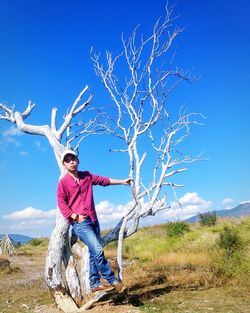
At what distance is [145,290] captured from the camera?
989 centimetres

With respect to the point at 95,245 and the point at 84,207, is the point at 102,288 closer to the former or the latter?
the point at 95,245

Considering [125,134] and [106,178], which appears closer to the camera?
[106,178]

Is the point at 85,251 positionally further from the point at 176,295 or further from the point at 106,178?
the point at 176,295

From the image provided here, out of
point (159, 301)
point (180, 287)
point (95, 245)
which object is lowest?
point (159, 301)

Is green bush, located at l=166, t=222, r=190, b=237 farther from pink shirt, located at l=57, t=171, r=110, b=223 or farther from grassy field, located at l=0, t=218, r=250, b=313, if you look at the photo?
pink shirt, located at l=57, t=171, r=110, b=223

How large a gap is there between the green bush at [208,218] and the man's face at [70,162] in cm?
2260

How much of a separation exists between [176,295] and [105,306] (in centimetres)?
243

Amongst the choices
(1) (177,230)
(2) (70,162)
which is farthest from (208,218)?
(2) (70,162)

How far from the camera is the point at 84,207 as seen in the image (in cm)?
680

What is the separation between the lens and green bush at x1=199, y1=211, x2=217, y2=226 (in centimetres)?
2842

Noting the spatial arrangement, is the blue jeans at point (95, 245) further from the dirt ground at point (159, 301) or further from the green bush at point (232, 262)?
the green bush at point (232, 262)

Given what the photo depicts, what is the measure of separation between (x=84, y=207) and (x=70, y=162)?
2.59 ft

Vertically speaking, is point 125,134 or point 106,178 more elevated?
point 125,134

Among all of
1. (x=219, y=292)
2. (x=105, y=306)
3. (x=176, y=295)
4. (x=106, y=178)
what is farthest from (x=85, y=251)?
(x=219, y=292)
